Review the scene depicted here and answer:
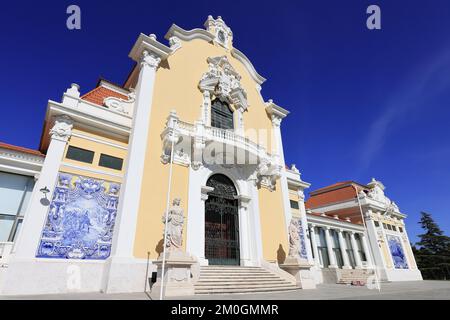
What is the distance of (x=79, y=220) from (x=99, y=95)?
741 cm

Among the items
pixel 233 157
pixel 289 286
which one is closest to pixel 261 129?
pixel 233 157

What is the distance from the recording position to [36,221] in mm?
9305

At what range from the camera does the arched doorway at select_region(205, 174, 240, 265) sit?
43.9 ft

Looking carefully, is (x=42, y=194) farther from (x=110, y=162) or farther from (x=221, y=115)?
(x=221, y=115)

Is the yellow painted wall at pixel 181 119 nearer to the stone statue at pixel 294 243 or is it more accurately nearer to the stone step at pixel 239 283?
the stone statue at pixel 294 243

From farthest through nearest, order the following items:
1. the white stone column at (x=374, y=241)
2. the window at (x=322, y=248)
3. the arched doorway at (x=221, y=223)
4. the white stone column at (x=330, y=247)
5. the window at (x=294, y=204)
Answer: the white stone column at (x=374, y=241), the white stone column at (x=330, y=247), the window at (x=322, y=248), the window at (x=294, y=204), the arched doorway at (x=221, y=223)

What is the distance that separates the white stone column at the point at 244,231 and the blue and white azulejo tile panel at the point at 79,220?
700 centimetres

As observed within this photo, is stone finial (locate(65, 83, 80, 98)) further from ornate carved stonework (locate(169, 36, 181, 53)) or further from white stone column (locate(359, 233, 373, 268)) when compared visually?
white stone column (locate(359, 233, 373, 268))

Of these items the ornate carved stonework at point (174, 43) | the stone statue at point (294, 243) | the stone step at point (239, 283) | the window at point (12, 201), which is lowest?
the stone step at point (239, 283)

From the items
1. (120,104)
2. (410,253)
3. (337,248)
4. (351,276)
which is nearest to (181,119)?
(120,104)

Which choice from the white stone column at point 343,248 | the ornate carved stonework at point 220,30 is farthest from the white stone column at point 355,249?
the ornate carved stonework at point 220,30

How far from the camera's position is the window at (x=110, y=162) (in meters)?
11.7

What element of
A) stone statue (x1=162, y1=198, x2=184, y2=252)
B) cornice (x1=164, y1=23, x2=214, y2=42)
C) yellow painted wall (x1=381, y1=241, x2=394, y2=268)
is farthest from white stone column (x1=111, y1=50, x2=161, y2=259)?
yellow painted wall (x1=381, y1=241, x2=394, y2=268)

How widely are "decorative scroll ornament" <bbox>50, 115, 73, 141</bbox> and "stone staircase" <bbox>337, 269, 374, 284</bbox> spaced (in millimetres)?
20534
